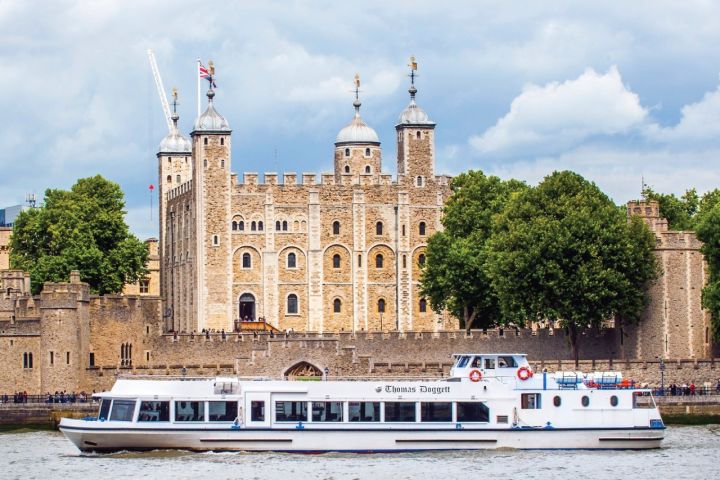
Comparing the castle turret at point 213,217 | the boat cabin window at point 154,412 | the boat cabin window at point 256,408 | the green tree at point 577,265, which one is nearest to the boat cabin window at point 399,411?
the boat cabin window at point 256,408

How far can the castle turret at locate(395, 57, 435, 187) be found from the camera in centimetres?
13812

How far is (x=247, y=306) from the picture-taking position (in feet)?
446

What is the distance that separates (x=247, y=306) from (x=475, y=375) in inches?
2158

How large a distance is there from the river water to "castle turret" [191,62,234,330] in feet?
169

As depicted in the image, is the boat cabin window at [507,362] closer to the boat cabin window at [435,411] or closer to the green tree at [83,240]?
the boat cabin window at [435,411]

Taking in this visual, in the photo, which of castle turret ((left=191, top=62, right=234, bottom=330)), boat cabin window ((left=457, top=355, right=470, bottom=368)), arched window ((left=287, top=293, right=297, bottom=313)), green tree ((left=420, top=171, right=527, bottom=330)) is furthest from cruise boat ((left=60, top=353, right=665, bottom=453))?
arched window ((left=287, top=293, right=297, bottom=313))

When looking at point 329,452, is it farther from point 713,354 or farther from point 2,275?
point 2,275

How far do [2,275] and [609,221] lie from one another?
33.3 metres

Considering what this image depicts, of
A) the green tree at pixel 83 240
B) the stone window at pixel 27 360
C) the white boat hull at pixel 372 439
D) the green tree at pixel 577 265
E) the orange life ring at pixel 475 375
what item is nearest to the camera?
the white boat hull at pixel 372 439

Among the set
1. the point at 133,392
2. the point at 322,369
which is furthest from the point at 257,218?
the point at 133,392

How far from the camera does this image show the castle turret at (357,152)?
456 ft

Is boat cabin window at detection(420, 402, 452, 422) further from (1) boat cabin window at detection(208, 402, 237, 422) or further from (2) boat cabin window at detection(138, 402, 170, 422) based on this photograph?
(2) boat cabin window at detection(138, 402, 170, 422)

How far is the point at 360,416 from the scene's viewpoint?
81625 mm

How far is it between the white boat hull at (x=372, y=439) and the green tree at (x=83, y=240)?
145 feet
